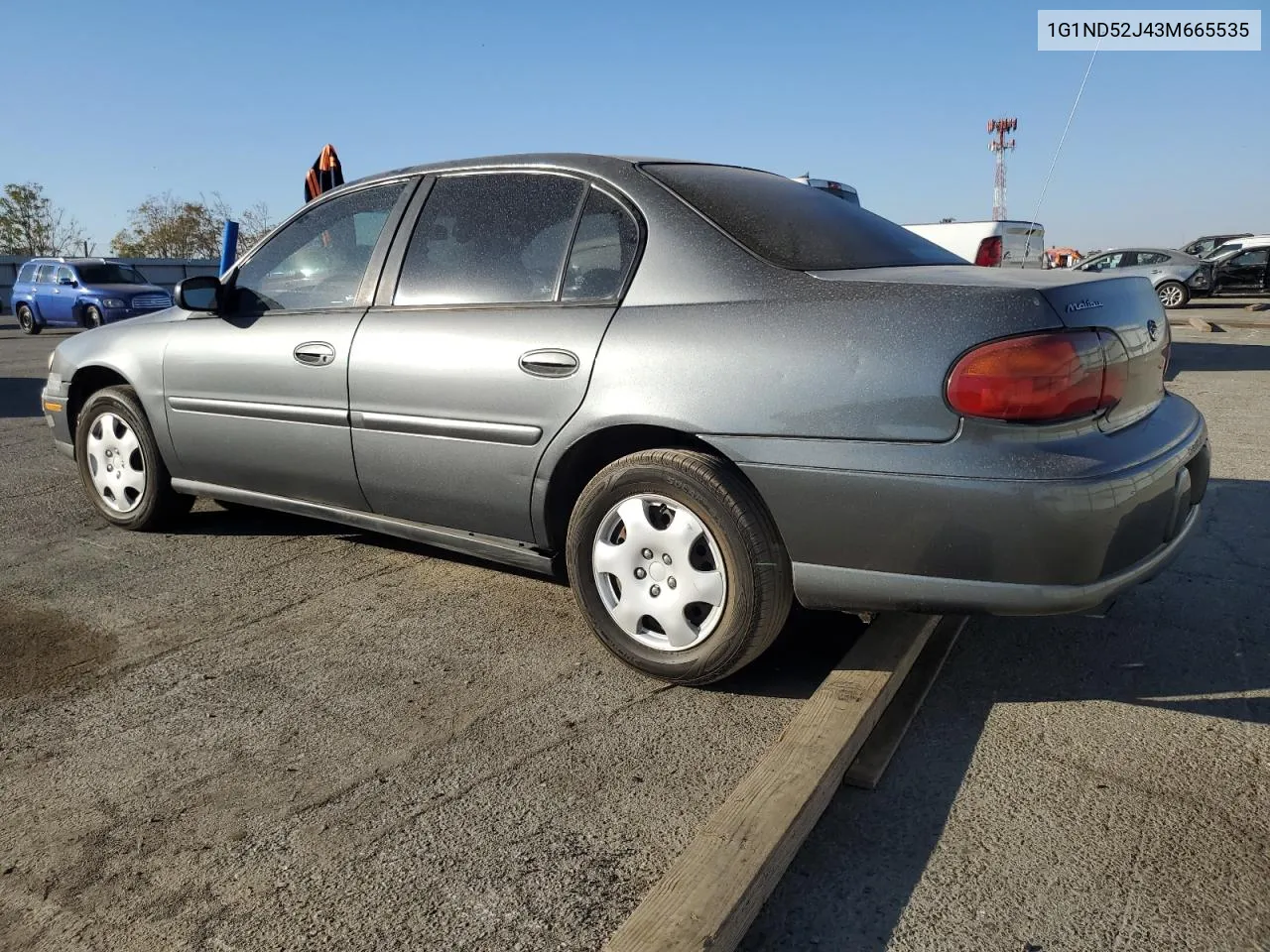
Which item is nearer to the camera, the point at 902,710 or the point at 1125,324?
the point at 1125,324

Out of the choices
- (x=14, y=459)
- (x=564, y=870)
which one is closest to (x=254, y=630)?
(x=564, y=870)

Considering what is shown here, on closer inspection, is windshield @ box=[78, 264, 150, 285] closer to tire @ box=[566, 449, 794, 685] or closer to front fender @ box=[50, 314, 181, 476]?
front fender @ box=[50, 314, 181, 476]

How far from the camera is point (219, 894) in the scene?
196cm

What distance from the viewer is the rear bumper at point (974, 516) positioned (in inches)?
91.4

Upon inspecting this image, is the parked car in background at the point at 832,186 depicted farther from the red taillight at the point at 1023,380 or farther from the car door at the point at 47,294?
the car door at the point at 47,294

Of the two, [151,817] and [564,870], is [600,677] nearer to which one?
[564,870]

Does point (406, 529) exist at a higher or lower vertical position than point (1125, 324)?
lower

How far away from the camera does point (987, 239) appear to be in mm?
12734

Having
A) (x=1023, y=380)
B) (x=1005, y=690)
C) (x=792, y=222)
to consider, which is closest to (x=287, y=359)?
(x=792, y=222)

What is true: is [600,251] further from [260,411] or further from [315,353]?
[260,411]

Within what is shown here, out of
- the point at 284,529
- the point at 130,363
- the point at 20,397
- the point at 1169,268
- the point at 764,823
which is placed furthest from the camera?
the point at 1169,268

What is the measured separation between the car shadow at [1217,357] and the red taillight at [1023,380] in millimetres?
8718

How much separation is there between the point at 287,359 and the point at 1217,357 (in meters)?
12.0

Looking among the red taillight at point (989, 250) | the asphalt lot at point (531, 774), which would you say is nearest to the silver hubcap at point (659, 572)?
the asphalt lot at point (531, 774)
